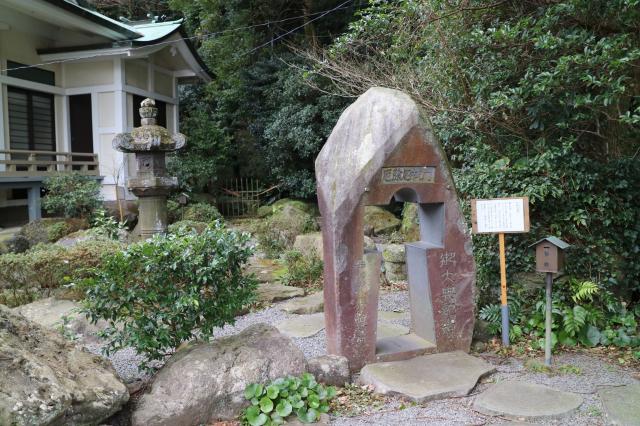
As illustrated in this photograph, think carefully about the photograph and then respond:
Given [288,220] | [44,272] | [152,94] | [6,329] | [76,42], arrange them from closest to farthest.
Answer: [6,329]
[44,272]
[288,220]
[76,42]
[152,94]

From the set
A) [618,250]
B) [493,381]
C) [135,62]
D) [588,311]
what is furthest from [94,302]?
[135,62]

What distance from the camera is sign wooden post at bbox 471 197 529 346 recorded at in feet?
15.7

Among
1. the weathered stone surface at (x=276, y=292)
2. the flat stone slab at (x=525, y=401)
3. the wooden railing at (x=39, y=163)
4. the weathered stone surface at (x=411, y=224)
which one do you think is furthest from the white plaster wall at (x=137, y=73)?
the flat stone slab at (x=525, y=401)

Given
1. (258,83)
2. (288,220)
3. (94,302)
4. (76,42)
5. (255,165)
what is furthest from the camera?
(255,165)

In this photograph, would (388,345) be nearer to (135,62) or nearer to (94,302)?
(94,302)

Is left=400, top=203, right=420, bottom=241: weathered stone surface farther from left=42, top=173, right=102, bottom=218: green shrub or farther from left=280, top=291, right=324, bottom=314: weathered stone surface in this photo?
left=42, top=173, right=102, bottom=218: green shrub

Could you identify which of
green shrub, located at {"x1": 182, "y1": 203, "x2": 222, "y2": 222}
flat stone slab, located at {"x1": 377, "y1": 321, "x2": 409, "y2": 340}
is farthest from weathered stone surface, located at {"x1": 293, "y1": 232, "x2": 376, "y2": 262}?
green shrub, located at {"x1": 182, "y1": 203, "x2": 222, "y2": 222}

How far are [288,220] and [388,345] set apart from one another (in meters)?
7.16

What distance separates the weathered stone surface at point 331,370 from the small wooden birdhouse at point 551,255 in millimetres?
2031

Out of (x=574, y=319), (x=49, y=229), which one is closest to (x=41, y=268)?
(x=49, y=229)

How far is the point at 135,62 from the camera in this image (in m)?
14.9

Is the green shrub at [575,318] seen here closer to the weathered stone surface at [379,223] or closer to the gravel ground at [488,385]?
the gravel ground at [488,385]

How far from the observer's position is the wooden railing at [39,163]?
1174 cm

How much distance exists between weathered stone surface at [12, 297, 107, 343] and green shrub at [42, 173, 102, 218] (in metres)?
5.83
